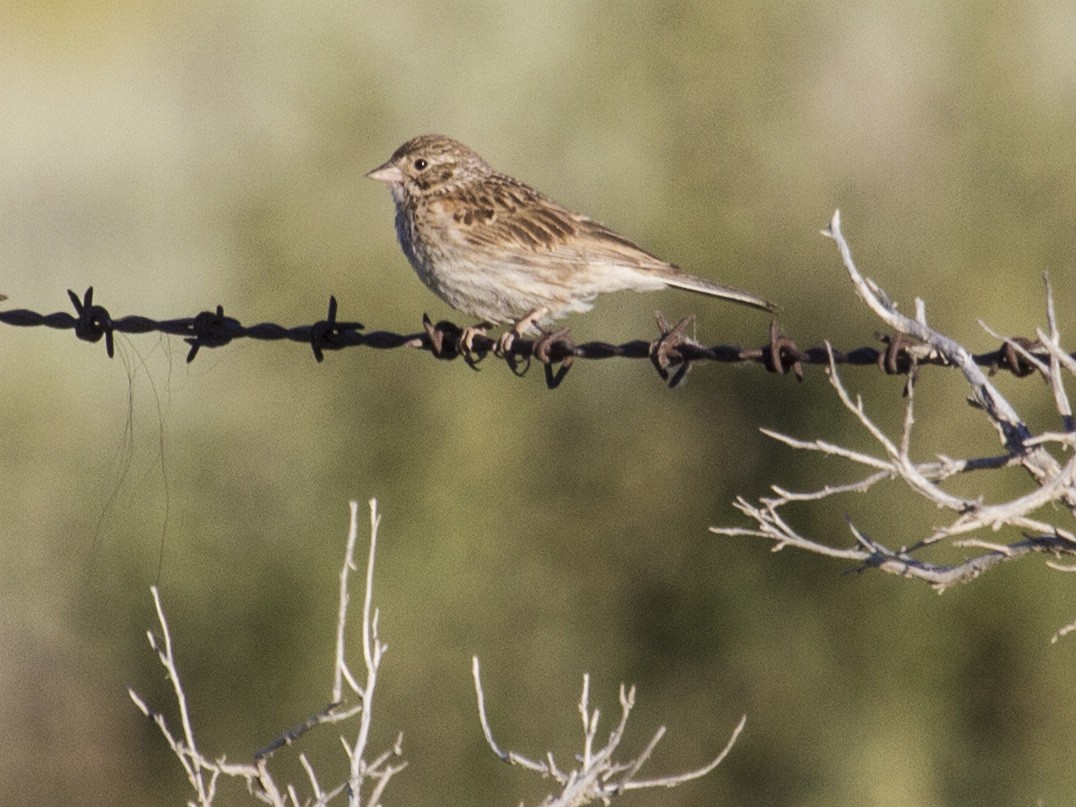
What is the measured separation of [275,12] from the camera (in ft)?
44.5

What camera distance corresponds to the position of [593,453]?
1097cm

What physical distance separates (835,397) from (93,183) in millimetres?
10307

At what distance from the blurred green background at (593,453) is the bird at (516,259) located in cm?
227

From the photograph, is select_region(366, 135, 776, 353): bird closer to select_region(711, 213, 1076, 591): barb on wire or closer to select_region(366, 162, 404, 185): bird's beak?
select_region(366, 162, 404, 185): bird's beak

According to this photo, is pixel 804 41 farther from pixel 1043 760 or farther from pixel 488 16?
pixel 1043 760

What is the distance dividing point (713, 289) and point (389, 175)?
2.11 meters

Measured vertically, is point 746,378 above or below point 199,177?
below

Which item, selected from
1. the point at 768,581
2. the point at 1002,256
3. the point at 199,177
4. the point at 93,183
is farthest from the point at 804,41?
the point at 93,183

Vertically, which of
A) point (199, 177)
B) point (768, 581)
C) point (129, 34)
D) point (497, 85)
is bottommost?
point (768, 581)

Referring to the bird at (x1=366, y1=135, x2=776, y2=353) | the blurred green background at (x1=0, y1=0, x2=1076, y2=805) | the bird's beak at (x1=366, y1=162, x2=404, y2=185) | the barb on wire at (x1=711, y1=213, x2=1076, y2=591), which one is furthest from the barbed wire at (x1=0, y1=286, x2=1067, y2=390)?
the blurred green background at (x1=0, y1=0, x2=1076, y2=805)

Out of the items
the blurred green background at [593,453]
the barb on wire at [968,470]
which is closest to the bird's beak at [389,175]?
the blurred green background at [593,453]

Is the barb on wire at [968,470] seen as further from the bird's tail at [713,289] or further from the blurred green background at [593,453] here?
the blurred green background at [593,453]

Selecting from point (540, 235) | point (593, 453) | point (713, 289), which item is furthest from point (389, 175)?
point (593, 453)

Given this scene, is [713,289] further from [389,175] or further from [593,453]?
[593,453]
